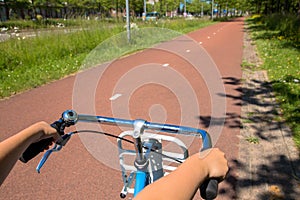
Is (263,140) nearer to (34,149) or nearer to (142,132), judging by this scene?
(142,132)

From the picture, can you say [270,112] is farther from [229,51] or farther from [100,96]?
[229,51]

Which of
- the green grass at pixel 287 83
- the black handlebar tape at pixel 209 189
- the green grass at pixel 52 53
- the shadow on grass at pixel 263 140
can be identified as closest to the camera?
the black handlebar tape at pixel 209 189

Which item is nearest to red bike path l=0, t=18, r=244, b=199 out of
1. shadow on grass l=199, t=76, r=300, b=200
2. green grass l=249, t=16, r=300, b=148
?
shadow on grass l=199, t=76, r=300, b=200

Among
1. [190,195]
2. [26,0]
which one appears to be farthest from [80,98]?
[26,0]

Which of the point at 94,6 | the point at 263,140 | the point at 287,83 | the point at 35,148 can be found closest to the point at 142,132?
the point at 35,148

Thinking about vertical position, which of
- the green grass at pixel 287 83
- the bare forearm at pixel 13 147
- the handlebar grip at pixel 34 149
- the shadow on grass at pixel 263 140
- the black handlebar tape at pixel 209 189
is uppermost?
the bare forearm at pixel 13 147

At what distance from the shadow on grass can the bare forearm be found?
7.17 feet

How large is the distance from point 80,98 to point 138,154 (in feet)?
15.2

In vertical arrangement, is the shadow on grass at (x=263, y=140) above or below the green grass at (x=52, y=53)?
below

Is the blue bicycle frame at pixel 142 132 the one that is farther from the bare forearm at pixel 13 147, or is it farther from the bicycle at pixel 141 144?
the bare forearm at pixel 13 147

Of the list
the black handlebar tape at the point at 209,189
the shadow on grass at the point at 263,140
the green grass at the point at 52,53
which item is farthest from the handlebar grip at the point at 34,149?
the green grass at the point at 52,53

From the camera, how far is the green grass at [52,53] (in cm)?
719

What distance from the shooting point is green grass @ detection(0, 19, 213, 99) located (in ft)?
23.6

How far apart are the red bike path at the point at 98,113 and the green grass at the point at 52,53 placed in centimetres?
70
